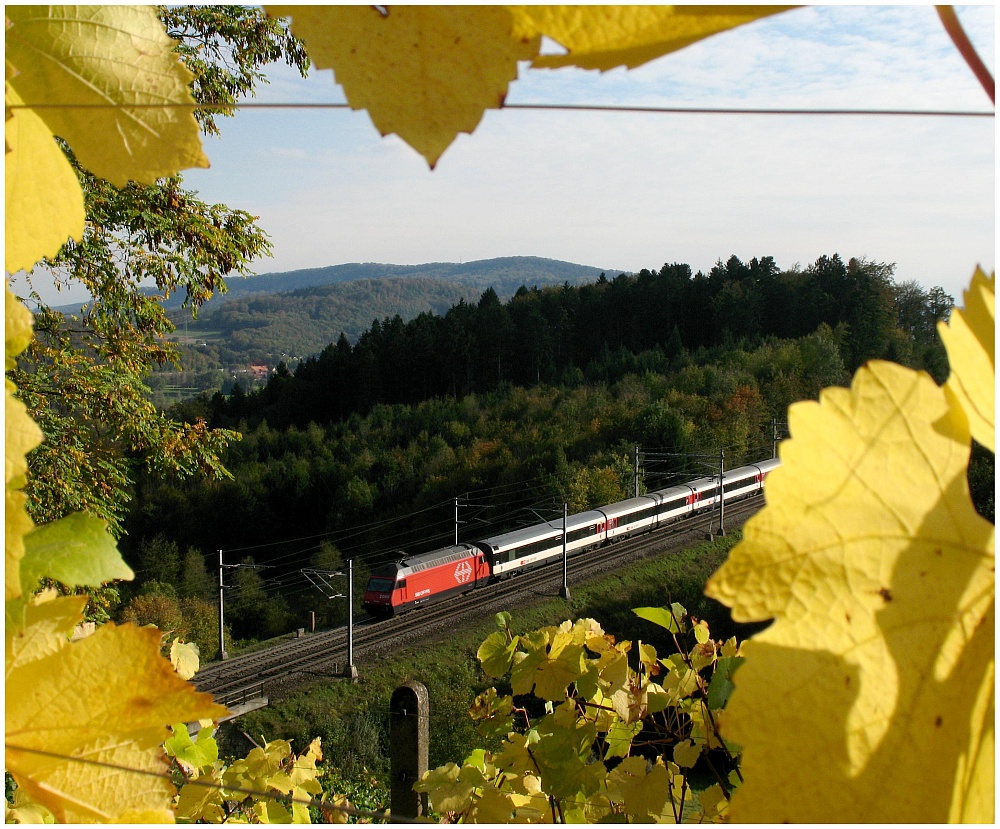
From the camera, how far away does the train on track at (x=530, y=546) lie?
8.24 m

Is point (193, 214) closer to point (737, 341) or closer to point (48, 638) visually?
point (48, 638)

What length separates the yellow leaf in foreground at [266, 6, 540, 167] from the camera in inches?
7.3

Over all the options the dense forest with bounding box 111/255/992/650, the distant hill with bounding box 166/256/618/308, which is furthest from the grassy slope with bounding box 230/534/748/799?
the distant hill with bounding box 166/256/618/308

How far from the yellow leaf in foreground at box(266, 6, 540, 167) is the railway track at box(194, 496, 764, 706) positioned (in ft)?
24.1

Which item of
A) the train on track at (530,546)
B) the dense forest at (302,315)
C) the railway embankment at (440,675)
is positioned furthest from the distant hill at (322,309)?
the railway embankment at (440,675)

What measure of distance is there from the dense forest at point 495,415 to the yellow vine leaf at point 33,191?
9.30 m

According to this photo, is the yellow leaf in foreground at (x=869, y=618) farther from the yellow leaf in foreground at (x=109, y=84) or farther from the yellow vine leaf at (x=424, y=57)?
the yellow leaf in foreground at (x=109, y=84)

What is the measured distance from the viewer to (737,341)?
14055mm

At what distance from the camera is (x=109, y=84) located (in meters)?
0.25

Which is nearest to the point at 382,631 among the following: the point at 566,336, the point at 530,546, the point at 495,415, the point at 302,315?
the point at 530,546

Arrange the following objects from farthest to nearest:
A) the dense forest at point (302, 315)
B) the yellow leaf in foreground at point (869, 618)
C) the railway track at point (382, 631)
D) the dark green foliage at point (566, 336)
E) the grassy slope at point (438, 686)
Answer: the dense forest at point (302, 315), the dark green foliage at point (566, 336), the railway track at point (382, 631), the grassy slope at point (438, 686), the yellow leaf in foreground at point (869, 618)

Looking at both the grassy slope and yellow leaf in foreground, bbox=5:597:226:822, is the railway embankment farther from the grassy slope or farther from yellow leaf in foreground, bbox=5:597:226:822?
yellow leaf in foreground, bbox=5:597:226:822

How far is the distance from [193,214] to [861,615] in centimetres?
393

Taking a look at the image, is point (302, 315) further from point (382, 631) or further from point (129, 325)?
point (129, 325)
